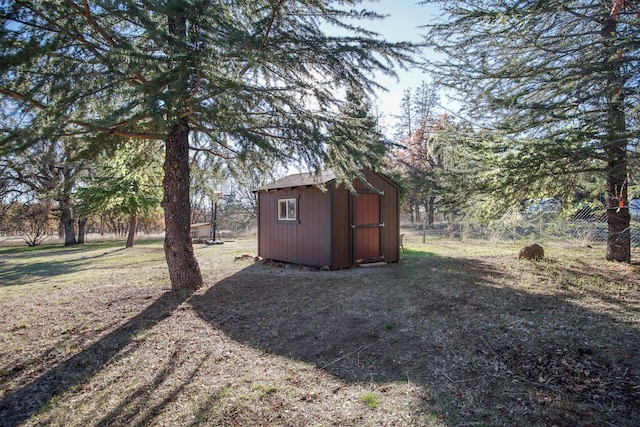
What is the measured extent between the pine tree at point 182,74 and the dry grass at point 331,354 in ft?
5.48

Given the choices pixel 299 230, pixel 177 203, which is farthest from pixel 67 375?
pixel 299 230

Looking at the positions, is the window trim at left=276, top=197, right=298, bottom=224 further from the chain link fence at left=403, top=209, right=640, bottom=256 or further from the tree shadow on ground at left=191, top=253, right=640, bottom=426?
the chain link fence at left=403, top=209, right=640, bottom=256

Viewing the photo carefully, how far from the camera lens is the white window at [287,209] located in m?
8.67

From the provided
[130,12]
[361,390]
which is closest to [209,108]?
[130,12]

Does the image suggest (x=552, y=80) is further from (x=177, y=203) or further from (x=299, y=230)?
(x=177, y=203)

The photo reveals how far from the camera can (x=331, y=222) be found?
7656mm

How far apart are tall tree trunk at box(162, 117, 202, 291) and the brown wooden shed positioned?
2.82m

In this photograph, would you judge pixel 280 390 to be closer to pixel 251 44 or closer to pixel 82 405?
pixel 82 405

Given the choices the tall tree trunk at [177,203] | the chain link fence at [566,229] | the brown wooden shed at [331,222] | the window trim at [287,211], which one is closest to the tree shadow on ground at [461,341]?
the tall tree trunk at [177,203]

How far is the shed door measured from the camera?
817 cm

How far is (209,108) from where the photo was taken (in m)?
4.02

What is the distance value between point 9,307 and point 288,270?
193 inches

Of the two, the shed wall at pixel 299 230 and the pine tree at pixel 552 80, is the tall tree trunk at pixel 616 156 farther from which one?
the shed wall at pixel 299 230

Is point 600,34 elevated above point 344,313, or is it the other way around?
point 600,34
